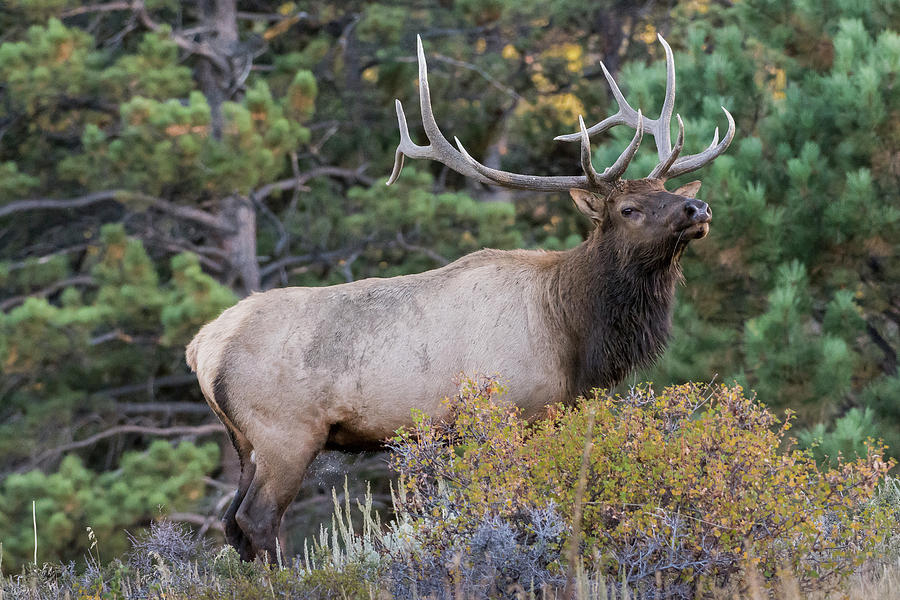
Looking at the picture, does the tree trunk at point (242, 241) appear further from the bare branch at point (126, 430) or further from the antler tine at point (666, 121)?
the antler tine at point (666, 121)

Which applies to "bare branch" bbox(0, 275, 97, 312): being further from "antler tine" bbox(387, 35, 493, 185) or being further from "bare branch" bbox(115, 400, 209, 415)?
"antler tine" bbox(387, 35, 493, 185)

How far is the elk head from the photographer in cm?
Answer: 554

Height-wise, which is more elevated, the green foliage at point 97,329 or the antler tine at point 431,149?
the antler tine at point 431,149

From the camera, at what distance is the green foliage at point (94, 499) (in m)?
12.0

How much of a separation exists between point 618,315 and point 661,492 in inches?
68.5

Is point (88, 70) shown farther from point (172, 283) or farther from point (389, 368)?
point (389, 368)

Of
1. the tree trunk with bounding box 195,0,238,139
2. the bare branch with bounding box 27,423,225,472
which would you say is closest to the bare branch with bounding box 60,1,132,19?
the tree trunk with bounding box 195,0,238,139

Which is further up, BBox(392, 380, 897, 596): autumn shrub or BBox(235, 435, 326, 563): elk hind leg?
BBox(392, 380, 897, 596): autumn shrub

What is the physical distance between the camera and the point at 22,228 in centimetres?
1616

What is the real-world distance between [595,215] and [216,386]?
87.0 inches

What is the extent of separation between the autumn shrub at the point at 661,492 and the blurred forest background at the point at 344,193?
2965 mm

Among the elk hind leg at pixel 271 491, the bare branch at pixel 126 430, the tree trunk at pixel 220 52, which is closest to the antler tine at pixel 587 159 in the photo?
the elk hind leg at pixel 271 491

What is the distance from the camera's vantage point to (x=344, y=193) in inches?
658


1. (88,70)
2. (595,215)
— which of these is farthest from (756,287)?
(88,70)
